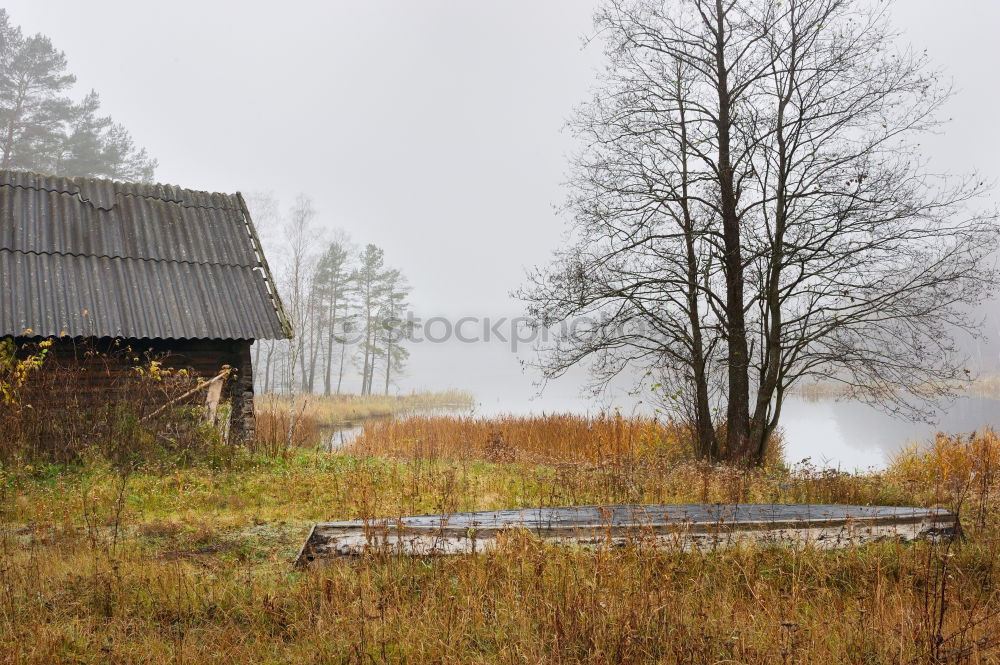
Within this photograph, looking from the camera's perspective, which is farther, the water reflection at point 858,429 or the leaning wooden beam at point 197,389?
the water reflection at point 858,429

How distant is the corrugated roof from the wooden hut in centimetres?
2

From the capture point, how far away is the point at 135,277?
35.7ft

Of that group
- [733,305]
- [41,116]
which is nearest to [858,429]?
[733,305]

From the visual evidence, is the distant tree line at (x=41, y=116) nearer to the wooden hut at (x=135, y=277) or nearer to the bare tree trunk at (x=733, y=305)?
the wooden hut at (x=135, y=277)

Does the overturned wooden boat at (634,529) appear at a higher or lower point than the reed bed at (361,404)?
higher

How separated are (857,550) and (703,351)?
774 centimetres

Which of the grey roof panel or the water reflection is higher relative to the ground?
the grey roof panel

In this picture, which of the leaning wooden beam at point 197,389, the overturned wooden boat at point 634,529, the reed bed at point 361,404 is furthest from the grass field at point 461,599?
the reed bed at point 361,404

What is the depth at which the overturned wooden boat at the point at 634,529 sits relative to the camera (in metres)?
4.30

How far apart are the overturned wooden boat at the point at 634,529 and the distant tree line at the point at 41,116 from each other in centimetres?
2906

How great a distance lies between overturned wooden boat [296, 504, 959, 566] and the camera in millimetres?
4297

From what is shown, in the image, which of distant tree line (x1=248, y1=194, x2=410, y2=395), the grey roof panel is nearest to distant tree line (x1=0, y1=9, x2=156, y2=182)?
distant tree line (x1=248, y1=194, x2=410, y2=395)

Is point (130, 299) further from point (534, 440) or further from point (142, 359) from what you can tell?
point (534, 440)

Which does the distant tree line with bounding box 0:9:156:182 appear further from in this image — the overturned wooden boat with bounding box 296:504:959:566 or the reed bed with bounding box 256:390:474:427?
the overturned wooden boat with bounding box 296:504:959:566
